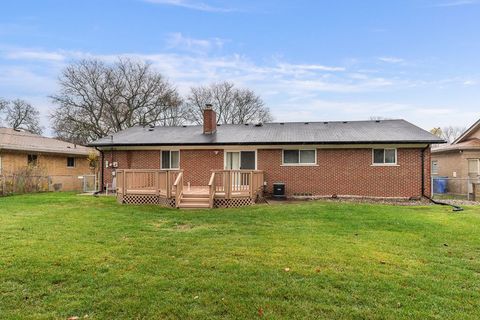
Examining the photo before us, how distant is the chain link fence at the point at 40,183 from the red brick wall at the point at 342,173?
9681 millimetres

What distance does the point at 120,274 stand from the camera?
4.36 m

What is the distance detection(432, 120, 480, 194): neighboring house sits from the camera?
1964cm

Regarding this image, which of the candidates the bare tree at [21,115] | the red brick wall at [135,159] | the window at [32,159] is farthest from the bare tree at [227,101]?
the red brick wall at [135,159]

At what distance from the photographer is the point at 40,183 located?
18.4m

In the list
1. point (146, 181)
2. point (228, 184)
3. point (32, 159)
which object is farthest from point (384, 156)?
point (32, 159)

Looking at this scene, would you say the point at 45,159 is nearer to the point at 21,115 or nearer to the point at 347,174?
the point at 347,174

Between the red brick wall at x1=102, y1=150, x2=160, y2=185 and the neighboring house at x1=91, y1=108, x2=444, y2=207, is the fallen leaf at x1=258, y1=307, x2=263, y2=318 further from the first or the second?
the red brick wall at x1=102, y1=150, x2=160, y2=185

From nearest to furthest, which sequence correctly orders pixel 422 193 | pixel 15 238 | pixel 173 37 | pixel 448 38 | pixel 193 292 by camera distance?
1. pixel 193 292
2. pixel 15 238
3. pixel 422 193
4. pixel 448 38
5. pixel 173 37

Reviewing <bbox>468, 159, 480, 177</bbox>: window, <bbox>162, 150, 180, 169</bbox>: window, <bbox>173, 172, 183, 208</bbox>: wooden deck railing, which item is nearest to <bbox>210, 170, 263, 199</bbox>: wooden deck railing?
<bbox>173, 172, 183, 208</bbox>: wooden deck railing

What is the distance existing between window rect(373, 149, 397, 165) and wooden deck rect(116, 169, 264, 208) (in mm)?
6020

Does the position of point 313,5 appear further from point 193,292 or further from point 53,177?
point 53,177

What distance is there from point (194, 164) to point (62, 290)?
39.5 feet

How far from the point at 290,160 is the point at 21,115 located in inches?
1642

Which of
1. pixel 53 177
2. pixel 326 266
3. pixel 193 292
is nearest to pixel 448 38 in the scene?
pixel 326 266
